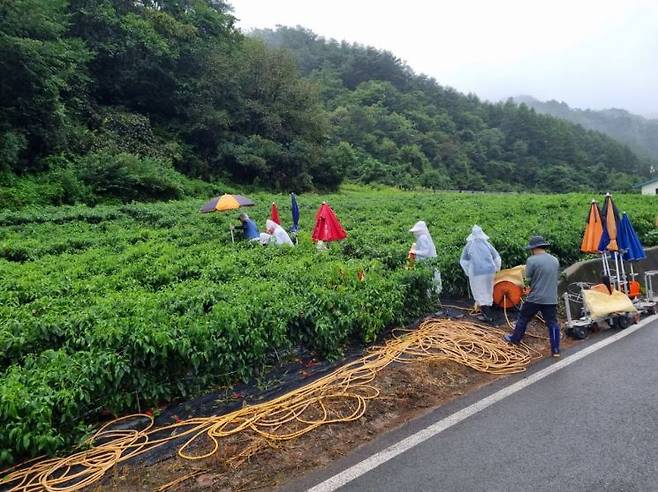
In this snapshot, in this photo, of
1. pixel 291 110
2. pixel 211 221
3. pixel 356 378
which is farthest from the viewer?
pixel 291 110

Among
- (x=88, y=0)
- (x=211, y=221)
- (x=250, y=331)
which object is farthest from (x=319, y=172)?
(x=250, y=331)

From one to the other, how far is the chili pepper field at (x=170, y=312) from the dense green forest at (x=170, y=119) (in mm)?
11107

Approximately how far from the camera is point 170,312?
5.41 m

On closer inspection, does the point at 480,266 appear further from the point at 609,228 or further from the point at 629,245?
the point at 629,245

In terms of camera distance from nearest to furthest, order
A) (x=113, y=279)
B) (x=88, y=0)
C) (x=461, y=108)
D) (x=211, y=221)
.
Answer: (x=113, y=279), (x=211, y=221), (x=88, y=0), (x=461, y=108)

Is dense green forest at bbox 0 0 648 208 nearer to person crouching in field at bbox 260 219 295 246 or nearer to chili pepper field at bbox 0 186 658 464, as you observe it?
chili pepper field at bbox 0 186 658 464

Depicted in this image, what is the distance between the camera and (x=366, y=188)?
125ft

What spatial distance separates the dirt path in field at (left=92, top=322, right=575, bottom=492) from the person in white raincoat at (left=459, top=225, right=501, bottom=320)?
92.0 inches

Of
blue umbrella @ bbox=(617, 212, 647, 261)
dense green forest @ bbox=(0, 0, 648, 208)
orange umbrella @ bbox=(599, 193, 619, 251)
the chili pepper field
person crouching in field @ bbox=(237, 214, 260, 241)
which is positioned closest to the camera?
the chili pepper field

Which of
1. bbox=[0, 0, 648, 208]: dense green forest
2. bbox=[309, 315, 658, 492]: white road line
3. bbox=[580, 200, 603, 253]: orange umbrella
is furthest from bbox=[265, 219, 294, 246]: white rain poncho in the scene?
bbox=[0, 0, 648, 208]: dense green forest

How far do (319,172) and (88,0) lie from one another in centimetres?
1694

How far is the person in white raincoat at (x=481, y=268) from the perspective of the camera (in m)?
7.51

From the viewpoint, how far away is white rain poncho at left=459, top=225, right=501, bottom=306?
7512mm

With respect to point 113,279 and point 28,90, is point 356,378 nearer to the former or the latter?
point 113,279
